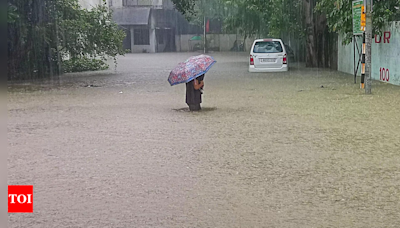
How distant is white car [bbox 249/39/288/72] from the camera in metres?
23.6

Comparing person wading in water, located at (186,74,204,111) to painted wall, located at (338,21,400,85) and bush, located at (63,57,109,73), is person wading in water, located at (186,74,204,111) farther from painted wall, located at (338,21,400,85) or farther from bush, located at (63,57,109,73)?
bush, located at (63,57,109,73)

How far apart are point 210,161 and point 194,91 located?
4.77 metres

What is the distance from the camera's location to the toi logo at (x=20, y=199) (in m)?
5.52

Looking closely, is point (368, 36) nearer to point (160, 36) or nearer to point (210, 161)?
point (210, 161)

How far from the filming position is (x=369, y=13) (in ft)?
48.4

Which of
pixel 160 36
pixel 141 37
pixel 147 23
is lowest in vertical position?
pixel 141 37

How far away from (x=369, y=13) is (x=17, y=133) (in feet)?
30.6

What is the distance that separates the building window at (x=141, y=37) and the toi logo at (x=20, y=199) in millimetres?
56063

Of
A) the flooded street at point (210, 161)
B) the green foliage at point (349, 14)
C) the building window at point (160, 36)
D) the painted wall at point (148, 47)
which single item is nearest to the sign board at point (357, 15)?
the green foliage at point (349, 14)

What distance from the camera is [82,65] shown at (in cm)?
3030

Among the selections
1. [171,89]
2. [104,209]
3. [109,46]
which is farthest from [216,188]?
[109,46]

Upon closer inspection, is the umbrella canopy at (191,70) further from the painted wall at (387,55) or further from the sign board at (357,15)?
the painted wall at (387,55)

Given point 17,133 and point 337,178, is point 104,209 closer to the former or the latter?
point 337,178

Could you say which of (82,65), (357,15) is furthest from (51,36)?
(357,15)
